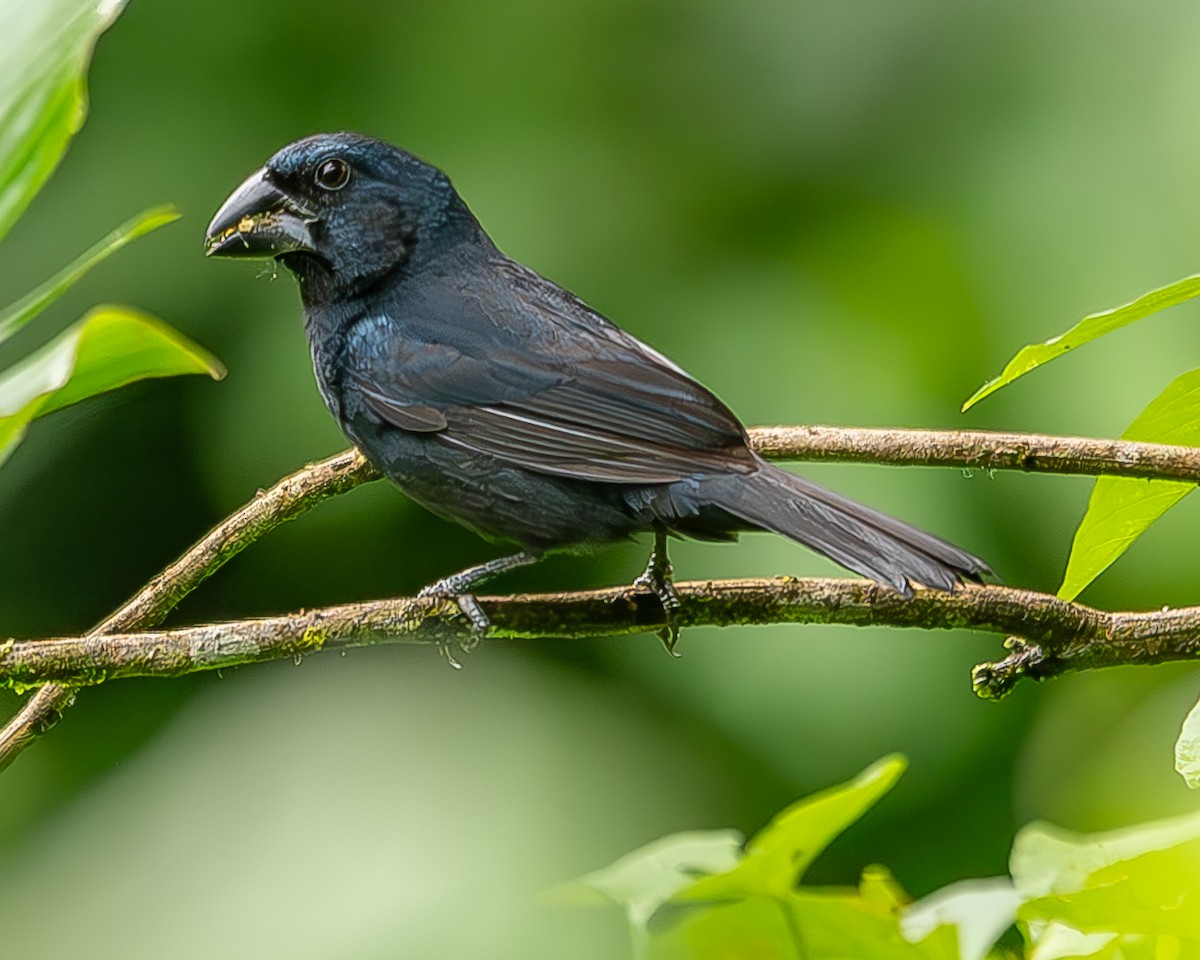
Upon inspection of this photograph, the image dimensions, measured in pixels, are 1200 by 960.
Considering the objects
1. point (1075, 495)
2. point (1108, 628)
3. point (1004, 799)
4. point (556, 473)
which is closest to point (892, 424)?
point (1075, 495)

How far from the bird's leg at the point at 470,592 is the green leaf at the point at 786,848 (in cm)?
75

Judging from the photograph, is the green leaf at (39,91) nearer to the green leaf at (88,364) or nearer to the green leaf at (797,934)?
the green leaf at (88,364)

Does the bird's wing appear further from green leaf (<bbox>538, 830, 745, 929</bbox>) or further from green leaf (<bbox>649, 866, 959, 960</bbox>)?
green leaf (<bbox>649, 866, 959, 960</bbox>)

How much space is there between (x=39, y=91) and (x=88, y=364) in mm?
271

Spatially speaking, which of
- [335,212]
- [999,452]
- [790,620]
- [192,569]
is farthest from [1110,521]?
[335,212]

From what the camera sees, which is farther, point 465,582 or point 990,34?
point 990,34

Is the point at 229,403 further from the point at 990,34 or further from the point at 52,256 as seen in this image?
the point at 990,34

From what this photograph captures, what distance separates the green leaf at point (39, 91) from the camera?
1.39 m

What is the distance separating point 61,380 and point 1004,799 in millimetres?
2941

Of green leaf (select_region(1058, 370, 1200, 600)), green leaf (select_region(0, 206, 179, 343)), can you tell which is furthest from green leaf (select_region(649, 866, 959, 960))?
green leaf (select_region(0, 206, 179, 343))

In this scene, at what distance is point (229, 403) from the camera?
4121mm

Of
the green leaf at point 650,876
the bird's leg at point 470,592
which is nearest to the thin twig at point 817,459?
the bird's leg at point 470,592

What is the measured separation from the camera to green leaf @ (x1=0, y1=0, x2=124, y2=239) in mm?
1391

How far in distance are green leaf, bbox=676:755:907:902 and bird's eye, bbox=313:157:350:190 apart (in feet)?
5.80
